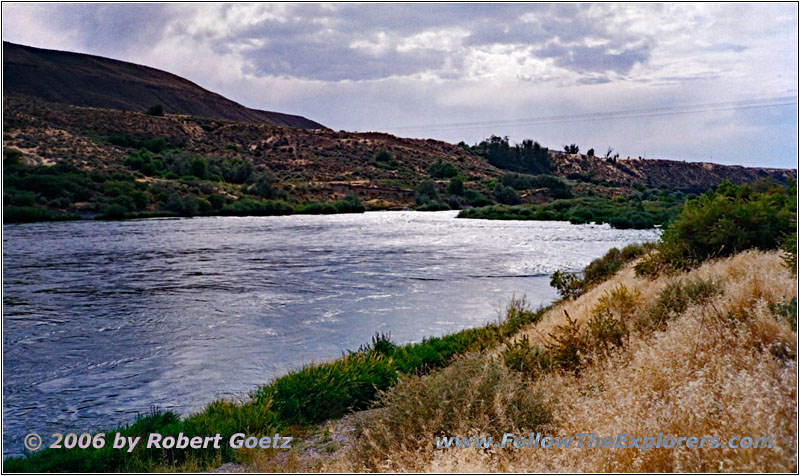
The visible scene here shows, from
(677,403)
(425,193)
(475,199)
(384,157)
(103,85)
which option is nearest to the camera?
(677,403)

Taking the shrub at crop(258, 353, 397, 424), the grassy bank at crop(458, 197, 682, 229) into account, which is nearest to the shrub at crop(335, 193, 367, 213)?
the grassy bank at crop(458, 197, 682, 229)

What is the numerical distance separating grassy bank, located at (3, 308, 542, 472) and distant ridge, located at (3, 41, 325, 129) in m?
95.3

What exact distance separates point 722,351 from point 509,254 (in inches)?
814

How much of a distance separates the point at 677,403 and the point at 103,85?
13676cm

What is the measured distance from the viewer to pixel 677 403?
15.3 feet

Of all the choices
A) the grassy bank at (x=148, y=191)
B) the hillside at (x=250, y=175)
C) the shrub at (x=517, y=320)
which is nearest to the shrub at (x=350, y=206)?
the grassy bank at (x=148, y=191)

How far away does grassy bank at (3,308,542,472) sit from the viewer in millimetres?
5910

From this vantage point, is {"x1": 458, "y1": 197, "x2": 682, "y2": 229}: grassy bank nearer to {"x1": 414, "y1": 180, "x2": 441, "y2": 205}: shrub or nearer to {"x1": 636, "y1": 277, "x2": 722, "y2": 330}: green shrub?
{"x1": 414, "y1": 180, "x2": 441, "y2": 205}: shrub

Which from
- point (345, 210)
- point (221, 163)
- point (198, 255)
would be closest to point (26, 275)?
point (198, 255)

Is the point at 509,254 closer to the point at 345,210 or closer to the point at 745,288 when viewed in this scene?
the point at 745,288

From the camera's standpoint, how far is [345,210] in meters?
59.7

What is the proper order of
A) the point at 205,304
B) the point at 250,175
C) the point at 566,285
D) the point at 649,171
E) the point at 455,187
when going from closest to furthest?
the point at 205,304
the point at 566,285
the point at 250,175
the point at 455,187
the point at 649,171

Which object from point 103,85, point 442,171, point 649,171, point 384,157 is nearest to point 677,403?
point 442,171

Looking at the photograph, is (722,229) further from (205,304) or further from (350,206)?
(350,206)
